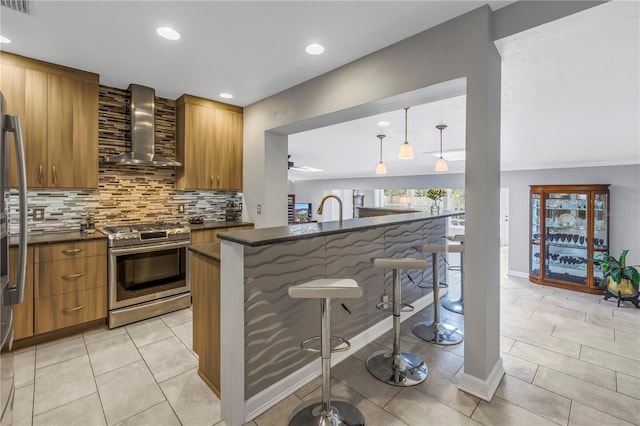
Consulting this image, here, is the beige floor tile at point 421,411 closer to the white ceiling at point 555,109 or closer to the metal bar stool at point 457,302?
the metal bar stool at point 457,302

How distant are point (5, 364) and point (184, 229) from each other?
8.07ft

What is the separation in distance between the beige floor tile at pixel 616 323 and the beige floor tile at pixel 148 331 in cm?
463

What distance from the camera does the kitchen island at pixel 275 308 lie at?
66.2 inches

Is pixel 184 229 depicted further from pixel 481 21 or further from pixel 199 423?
pixel 481 21

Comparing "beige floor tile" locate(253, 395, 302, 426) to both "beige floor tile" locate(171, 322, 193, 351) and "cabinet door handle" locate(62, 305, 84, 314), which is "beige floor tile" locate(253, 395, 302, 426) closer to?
"beige floor tile" locate(171, 322, 193, 351)

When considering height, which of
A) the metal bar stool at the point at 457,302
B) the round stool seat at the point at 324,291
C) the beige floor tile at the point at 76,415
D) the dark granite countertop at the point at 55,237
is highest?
the dark granite countertop at the point at 55,237

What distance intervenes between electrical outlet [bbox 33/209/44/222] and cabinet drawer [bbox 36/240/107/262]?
70cm

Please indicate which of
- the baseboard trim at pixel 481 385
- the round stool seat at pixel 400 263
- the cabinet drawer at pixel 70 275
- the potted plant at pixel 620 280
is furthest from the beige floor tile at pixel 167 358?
the potted plant at pixel 620 280

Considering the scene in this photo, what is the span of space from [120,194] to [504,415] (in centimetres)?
427

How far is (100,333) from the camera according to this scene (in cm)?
285

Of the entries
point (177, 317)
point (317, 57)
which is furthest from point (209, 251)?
point (317, 57)

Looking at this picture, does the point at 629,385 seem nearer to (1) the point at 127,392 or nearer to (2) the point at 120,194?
(1) the point at 127,392

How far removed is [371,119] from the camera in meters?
3.85

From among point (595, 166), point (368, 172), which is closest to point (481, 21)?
point (595, 166)
